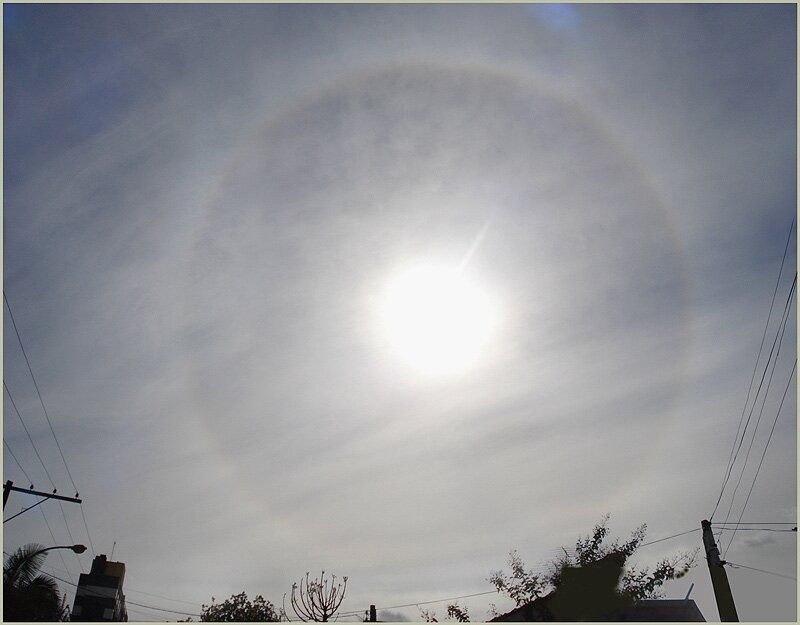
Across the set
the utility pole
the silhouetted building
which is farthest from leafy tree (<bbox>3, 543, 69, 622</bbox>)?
the silhouetted building

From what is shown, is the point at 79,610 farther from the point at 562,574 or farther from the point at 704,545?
the point at 704,545

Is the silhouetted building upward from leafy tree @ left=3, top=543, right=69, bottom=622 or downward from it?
upward

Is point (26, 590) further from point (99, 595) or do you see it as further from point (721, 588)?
point (99, 595)

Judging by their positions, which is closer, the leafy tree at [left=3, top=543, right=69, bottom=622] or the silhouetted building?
the leafy tree at [left=3, top=543, right=69, bottom=622]

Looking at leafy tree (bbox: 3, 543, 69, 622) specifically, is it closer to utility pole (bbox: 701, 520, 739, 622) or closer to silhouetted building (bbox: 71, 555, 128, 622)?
utility pole (bbox: 701, 520, 739, 622)

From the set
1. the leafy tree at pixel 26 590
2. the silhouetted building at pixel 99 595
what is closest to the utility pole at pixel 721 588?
the leafy tree at pixel 26 590

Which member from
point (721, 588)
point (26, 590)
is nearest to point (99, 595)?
point (26, 590)

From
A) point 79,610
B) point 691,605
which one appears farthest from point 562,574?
point 79,610

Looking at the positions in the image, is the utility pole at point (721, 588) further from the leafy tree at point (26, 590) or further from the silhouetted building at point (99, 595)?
the silhouetted building at point (99, 595)
